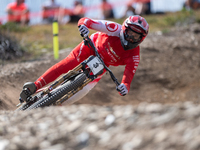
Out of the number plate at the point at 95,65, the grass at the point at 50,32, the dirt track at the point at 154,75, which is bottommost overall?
the dirt track at the point at 154,75

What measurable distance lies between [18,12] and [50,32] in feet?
5.93

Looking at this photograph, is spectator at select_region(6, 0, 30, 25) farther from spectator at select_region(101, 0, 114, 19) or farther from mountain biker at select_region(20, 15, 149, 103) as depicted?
mountain biker at select_region(20, 15, 149, 103)

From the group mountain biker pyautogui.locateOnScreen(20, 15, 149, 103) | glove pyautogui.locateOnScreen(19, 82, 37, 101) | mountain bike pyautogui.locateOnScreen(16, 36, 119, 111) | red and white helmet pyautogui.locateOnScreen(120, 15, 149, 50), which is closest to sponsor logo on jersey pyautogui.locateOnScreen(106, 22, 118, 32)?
mountain biker pyautogui.locateOnScreen(20, 15, 149, 103)

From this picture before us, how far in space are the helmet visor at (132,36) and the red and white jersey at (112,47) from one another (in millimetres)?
233

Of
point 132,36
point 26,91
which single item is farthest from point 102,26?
point 26,91

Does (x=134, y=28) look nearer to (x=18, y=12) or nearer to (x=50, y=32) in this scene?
(x=50, y=32)

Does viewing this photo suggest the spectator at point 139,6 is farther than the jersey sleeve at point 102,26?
Yes

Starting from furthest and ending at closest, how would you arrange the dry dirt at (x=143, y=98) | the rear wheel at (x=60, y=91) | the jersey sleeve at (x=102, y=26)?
the jersey sleeve at (x=102, y=26), the rear wheel at (x=60, y=91), the dry dirt at (x=143, y=98)

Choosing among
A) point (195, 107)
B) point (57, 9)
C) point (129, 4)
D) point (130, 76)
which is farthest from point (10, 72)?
point (129, 4)

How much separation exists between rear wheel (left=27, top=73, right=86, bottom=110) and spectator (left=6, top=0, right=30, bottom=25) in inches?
368

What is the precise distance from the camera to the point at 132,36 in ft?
15.7

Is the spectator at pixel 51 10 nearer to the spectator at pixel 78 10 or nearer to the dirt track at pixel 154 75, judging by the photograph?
the spectator at pixel 78 10

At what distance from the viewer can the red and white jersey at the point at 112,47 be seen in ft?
16.2

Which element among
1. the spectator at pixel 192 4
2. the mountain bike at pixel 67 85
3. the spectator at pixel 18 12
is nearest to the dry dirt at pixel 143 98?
the mountain bike at pixel 67 85
